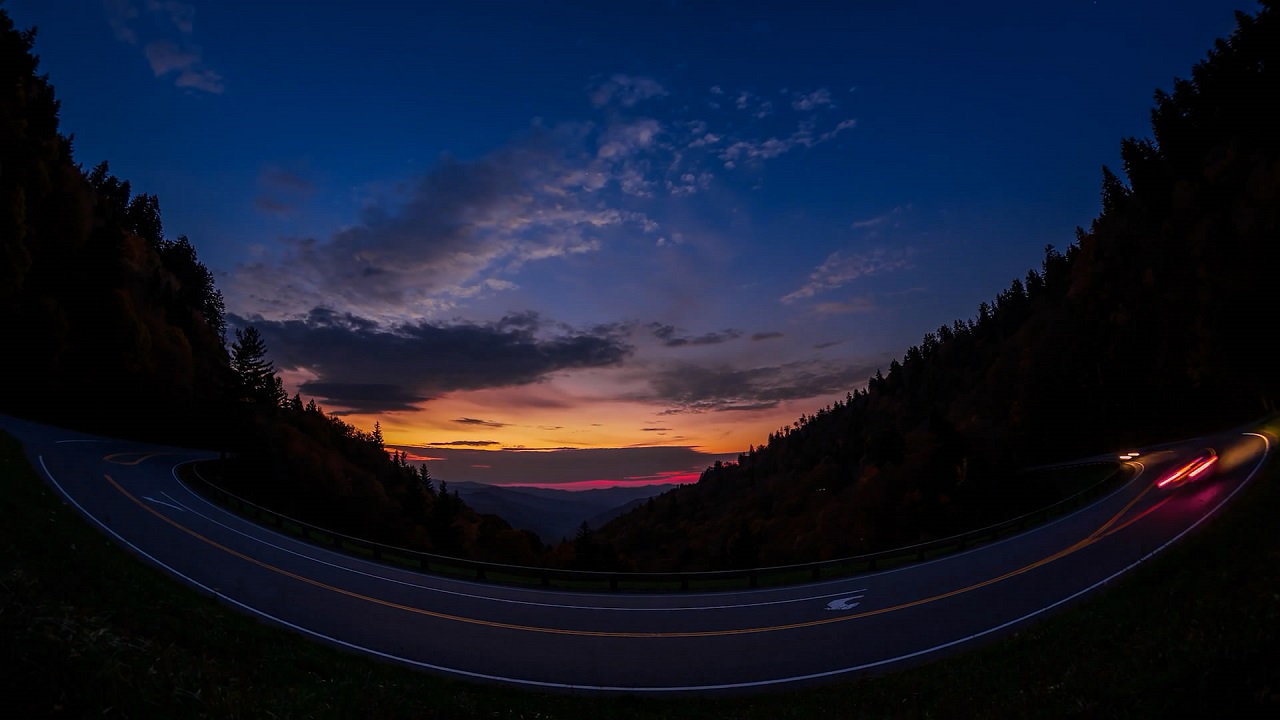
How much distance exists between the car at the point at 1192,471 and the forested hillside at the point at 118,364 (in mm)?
61836

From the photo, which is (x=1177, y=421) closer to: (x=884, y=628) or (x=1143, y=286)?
(x=1143, y=286)

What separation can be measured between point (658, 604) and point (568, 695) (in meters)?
8.98

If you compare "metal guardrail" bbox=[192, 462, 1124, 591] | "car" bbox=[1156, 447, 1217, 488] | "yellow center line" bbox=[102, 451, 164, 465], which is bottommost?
"metal guardrail" bbox=[192, 462, 1124, 591]

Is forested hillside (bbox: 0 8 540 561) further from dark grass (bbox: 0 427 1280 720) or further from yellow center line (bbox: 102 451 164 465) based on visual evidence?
dark grass (bbox: 0 427 1280 720)

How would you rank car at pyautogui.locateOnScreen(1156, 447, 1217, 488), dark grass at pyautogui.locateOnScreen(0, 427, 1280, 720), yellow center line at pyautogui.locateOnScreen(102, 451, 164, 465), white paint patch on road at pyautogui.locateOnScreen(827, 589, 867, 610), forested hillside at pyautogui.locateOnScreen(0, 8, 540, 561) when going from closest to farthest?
1. dark grass at pyautogui.locateOnScreen(0, 427, 1280, 720)
2. white paint patch on road at pyautogui.locateOnScreen(827, 589, 867, 610)
3. car at pyautogui.locateOnScreen(1156, 447, 1217, 488)
4. yellow center line at pyautogui.locateOnScreen(102, 451, 164, 465)
5. forested hillside at pyautogui.locateOnScreen(0, 8, 540, 561)

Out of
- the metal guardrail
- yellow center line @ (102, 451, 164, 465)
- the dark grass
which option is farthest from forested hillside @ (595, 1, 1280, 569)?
yellow center line @ (102, 451, 164, 465)

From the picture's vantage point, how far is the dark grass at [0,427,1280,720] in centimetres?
608

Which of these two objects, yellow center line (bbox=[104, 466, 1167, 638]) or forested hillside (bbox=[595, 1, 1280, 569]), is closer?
yellow center line (bbox=[104, 466, 1167, 638])

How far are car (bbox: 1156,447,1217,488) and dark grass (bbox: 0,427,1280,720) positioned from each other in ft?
62.2

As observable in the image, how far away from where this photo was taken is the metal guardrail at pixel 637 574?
2486 cm

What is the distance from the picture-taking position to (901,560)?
28.9 metres

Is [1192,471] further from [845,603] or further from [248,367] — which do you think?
[248,367]

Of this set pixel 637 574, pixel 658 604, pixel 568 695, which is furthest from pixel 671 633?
pixel 637 574

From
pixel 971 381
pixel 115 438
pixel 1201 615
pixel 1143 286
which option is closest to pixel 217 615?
pixel 1201 615
